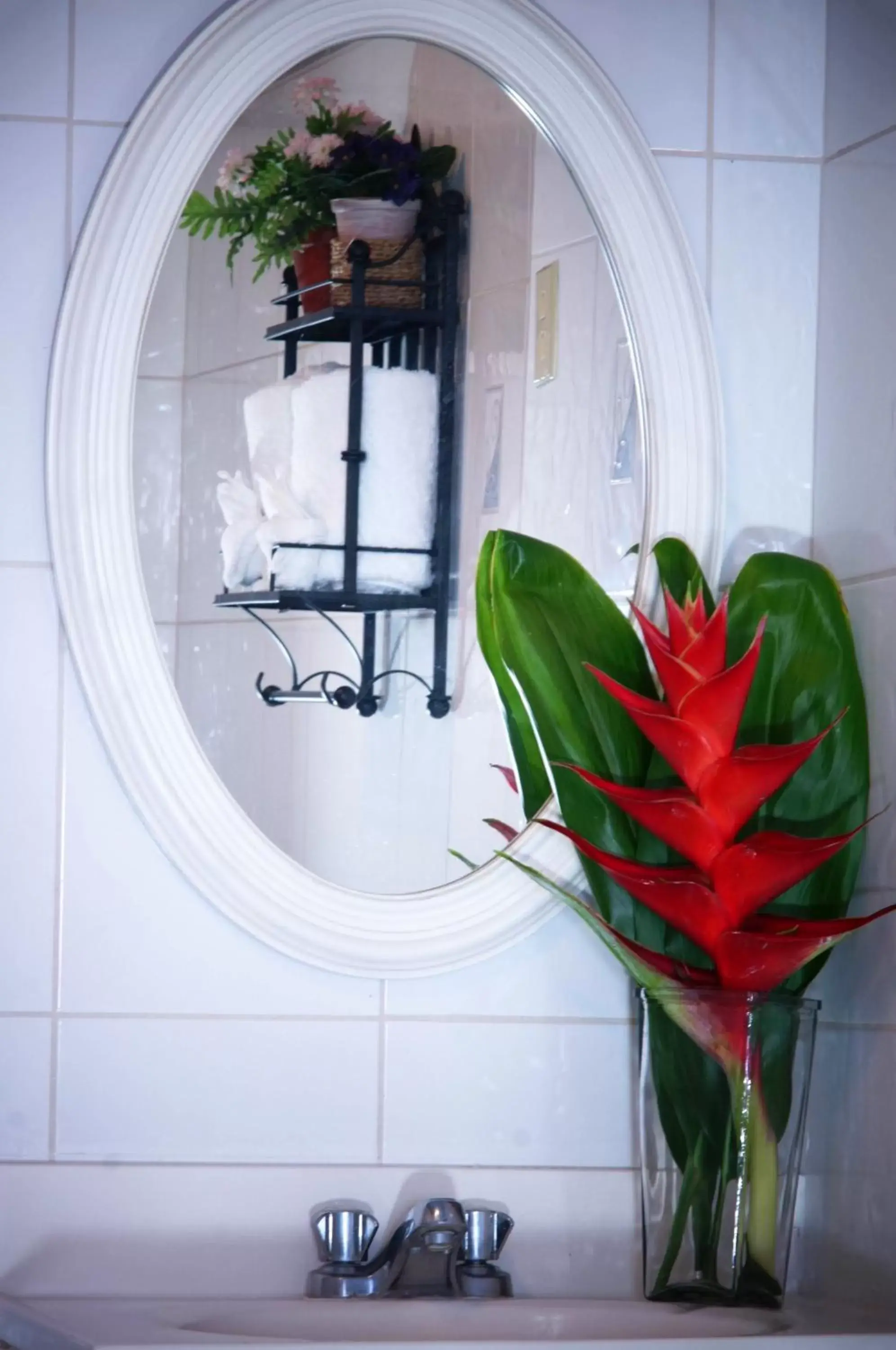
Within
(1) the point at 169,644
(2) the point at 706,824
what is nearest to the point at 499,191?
(1) the point at 169,644

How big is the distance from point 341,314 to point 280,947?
1.71 feet

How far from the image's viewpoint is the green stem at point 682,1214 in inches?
42.2

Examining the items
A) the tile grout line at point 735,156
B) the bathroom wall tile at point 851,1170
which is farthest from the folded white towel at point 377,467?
the bathroom wall tile at point 851,1170

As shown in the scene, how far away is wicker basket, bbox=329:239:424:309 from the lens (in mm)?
1215

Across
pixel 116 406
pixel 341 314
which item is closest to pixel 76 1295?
pixel 116 406

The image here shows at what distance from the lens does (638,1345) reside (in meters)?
0.94

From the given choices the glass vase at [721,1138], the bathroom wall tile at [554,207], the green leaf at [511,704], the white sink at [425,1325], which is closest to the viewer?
the white sink at [425,1325]

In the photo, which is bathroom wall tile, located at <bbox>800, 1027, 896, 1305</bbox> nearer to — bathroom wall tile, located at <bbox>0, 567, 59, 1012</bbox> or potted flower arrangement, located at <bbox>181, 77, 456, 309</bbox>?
bathroom wall tile, located at <bbox>0, 567, 59, 1012</bbox>

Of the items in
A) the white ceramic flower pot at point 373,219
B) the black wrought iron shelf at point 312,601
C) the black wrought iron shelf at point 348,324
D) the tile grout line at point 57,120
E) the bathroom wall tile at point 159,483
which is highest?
the tile grout line at point 57,120

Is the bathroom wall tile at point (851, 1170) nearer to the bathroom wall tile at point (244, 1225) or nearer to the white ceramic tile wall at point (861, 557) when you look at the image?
the white ceramic tile wall at point (861, 557)

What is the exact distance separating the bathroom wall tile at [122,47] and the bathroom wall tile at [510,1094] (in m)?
0.79

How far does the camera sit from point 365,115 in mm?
1221

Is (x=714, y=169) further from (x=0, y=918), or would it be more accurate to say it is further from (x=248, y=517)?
(x=0, y=918)

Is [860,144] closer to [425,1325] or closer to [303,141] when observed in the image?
[303,141]
